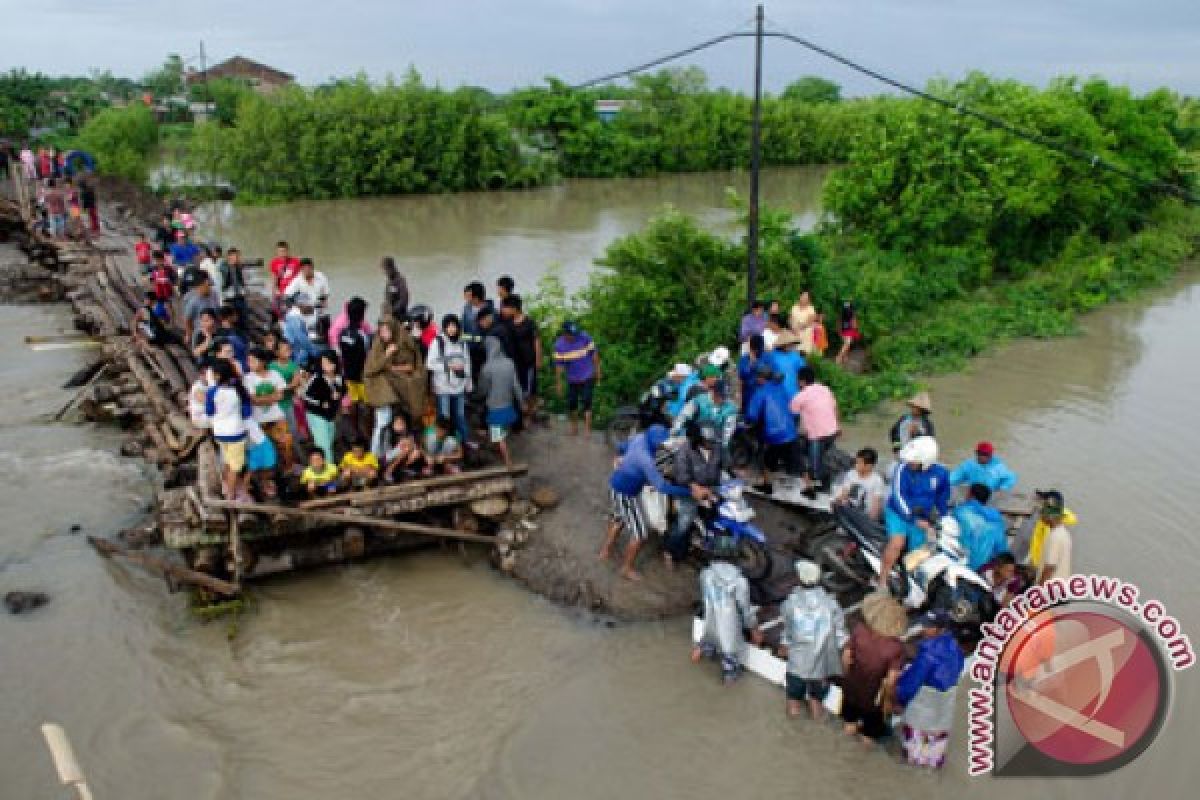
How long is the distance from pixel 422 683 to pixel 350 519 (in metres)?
1.69

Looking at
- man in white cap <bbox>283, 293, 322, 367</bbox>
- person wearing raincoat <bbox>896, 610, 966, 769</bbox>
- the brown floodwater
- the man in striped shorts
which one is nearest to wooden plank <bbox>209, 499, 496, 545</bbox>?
the man in striped shorts

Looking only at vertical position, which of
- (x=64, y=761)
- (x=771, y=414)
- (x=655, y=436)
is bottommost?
(x=64, y=761)

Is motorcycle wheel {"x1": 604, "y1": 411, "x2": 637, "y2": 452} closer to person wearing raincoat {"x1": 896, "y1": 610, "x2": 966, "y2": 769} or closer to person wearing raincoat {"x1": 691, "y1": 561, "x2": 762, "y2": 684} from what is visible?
person wearing raincoat {"x1": 691, "y1": 561, "x2": 762, "y2": 684}

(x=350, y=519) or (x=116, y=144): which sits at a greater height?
(x=116, y=144)

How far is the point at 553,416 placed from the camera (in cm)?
1061

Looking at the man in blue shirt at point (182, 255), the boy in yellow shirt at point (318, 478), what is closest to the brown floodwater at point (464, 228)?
the man in blue shirt at point (182, 255)

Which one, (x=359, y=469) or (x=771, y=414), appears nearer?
(x=359, y=469)

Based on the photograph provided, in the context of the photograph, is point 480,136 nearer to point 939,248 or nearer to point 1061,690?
point 939,248

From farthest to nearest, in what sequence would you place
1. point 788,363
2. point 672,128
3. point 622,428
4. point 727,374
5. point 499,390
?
point 672,128, point 622,428, point 727,374, point 788,363, point 499,390

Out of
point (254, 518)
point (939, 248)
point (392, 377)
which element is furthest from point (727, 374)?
point (939, 248)

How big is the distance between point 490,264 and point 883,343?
12.1m

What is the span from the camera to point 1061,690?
20.5 ft

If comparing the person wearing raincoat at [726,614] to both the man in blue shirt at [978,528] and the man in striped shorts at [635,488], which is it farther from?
the man in blue shirt at [978,528]

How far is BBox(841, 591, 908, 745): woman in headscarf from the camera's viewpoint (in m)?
5.78
